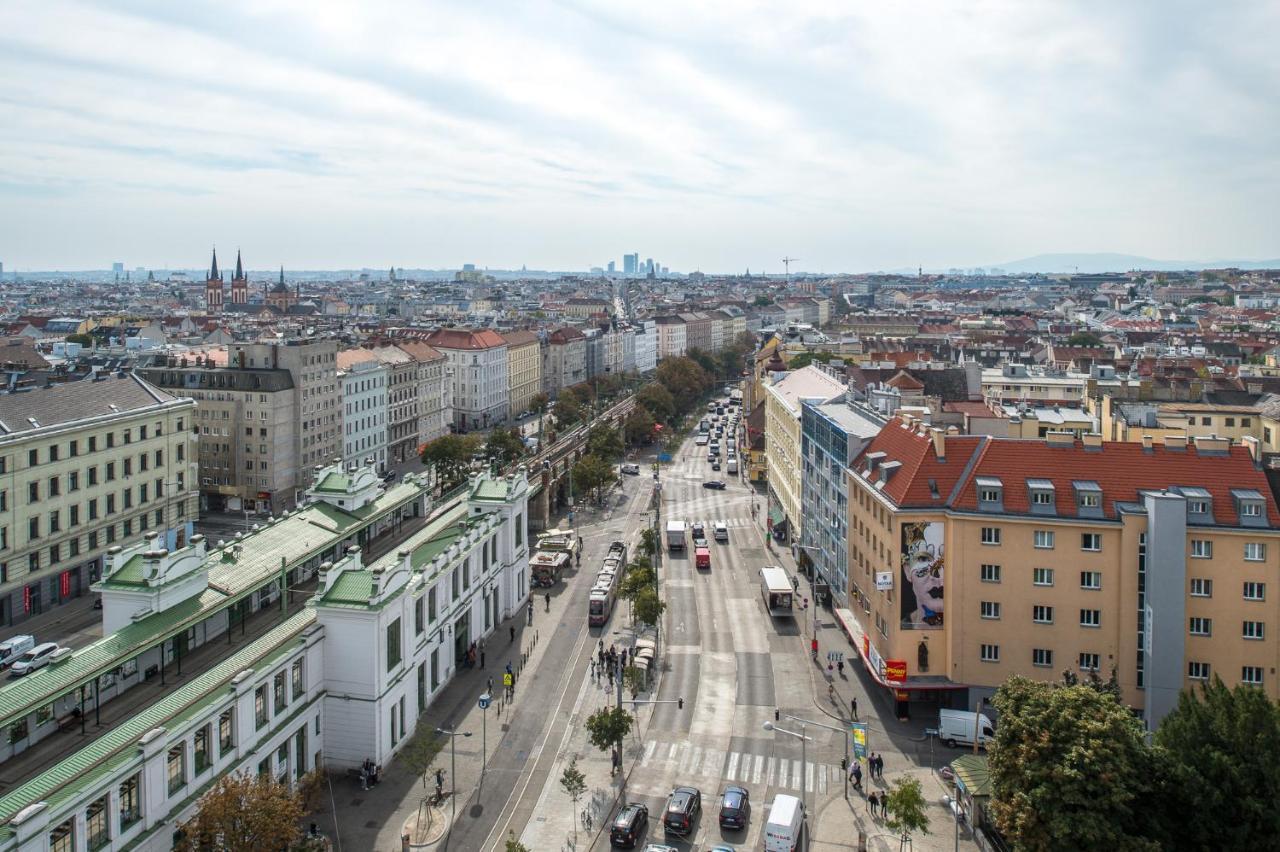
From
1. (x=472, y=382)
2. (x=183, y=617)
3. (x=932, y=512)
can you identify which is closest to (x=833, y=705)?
(x=932, y=512)

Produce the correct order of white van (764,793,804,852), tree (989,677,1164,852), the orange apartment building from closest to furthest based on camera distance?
tree (989,677,1164,852)
white van (764,793,804,852)
the orange apartment building

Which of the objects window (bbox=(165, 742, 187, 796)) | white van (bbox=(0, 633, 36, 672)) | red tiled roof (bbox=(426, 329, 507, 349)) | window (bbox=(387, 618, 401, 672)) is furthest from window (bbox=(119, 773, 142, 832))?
red tiled roof (bbox=(426, 329, 507, 349))

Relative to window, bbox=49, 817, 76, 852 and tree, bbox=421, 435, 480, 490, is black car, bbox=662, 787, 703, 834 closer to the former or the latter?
window, bbox=49, 817, 76, 852

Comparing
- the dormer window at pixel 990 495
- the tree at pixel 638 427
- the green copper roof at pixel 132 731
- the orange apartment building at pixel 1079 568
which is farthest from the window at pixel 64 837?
the tree at pixel 638 427

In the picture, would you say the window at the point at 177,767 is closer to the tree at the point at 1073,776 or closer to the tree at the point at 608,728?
the tree at the point at 608,728

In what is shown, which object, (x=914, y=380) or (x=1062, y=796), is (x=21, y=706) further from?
(x=914, y=380)
